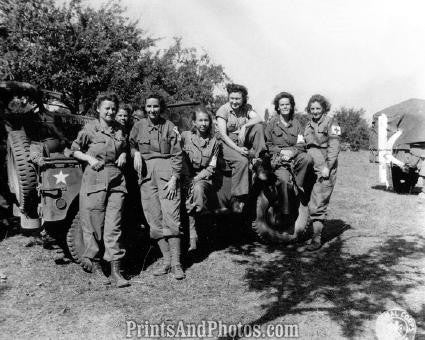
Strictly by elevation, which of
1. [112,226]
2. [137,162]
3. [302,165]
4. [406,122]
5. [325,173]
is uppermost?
[406,122]

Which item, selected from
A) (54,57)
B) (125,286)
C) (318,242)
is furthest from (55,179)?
(54,57)

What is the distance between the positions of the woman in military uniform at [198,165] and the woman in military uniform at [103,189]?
846 mm

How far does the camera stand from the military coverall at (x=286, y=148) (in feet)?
19.8

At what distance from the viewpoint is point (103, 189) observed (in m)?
4.73

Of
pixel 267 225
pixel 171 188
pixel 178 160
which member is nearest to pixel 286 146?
pixel 267 225

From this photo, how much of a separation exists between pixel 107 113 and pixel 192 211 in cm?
145

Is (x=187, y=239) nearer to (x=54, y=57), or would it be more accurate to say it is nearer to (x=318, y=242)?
(x=318, y=242)

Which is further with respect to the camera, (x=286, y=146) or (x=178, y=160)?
(x=286, y=146)

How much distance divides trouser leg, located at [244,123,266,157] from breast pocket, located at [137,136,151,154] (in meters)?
1.38

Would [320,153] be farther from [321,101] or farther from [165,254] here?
[165,254]

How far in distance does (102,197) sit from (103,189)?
0.28 feet

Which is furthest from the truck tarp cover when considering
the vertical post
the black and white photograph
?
the black and white photograph

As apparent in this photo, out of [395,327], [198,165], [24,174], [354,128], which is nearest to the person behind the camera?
[395,327]

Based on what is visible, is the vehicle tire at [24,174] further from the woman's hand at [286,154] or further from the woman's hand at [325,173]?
the woman's hand at [325,173]
